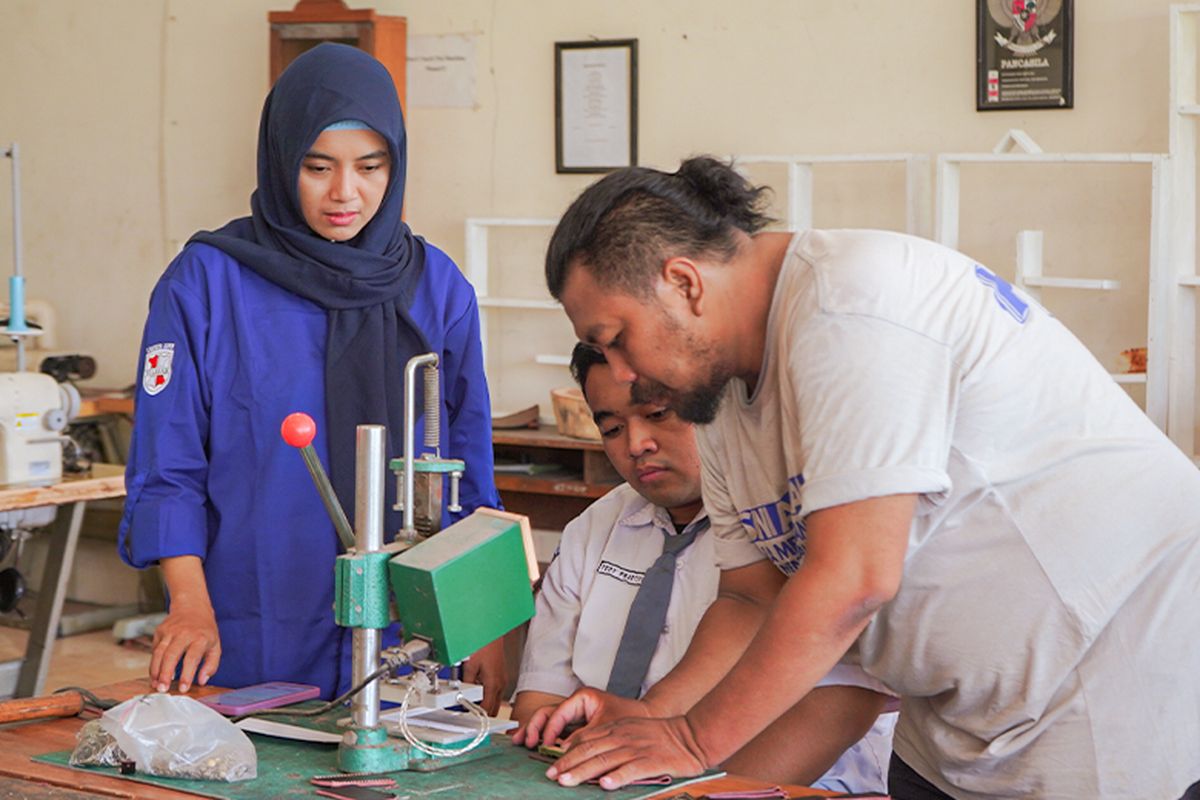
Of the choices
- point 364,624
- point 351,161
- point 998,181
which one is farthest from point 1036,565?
point 998,181

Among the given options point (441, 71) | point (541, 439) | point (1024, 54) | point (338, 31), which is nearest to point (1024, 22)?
point (1024, 54)

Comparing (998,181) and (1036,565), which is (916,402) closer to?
(1036,565)

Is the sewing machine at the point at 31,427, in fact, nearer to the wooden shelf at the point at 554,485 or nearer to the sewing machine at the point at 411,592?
the wooden shelf at the point at 554,485

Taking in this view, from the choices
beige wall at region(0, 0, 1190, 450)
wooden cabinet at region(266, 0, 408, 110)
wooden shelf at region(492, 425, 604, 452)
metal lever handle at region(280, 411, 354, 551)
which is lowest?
wooden shelf at region(492, 425, 604, 452)

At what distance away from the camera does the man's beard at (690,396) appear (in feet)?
5.13

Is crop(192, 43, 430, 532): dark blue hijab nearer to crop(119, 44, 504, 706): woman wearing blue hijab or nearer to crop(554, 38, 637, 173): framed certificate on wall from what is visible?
crop(119, 44, 504, 706): woman wearing blue hijab

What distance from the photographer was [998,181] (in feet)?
13.5

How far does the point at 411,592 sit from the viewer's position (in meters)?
1.60

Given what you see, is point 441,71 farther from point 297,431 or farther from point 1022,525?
point 1022,525

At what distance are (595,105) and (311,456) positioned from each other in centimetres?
316

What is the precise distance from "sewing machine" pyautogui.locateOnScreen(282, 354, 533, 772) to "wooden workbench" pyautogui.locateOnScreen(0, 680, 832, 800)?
8.3 inches

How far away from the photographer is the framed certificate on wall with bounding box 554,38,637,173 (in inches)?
182

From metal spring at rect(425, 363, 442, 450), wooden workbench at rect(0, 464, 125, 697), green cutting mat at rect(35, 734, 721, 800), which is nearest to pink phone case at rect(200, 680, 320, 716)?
green cutting mat at rect(35, 734, 721, 800)

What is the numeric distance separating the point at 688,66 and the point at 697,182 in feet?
10.0
